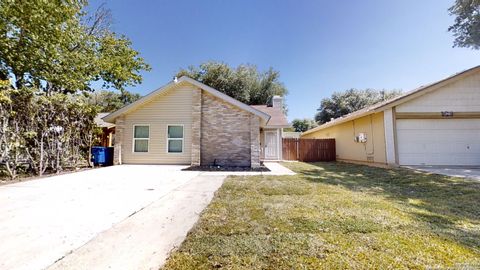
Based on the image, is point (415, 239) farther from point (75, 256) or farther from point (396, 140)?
point (396, 140)

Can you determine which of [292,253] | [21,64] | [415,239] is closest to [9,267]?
[292,253]

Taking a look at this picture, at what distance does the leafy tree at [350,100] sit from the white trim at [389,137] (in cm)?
2570

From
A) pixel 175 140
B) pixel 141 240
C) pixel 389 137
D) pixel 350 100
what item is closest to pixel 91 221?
pixel 141 240

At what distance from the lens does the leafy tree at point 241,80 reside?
28.1 m

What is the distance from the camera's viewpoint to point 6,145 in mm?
6688

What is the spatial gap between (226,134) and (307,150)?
8.70 m

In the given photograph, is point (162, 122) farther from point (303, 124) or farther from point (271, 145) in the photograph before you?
point (303, 124)

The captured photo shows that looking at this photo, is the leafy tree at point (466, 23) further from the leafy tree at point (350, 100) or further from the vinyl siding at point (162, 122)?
the leafy tree at point (350, 100)

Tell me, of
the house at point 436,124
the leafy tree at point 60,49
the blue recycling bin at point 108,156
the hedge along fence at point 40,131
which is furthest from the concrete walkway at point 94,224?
the house at point 436,124

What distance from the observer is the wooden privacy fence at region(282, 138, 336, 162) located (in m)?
17.5

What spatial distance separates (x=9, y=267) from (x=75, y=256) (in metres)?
0.53

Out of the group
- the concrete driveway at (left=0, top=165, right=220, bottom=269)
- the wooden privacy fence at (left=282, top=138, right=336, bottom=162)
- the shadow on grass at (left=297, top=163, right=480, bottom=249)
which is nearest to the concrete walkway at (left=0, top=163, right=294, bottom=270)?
the concrete driveway at (left=0, top=165, right=220, bottom=269)

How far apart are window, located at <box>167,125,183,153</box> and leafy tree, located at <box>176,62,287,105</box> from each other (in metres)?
16.7

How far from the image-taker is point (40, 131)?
7.76 m
